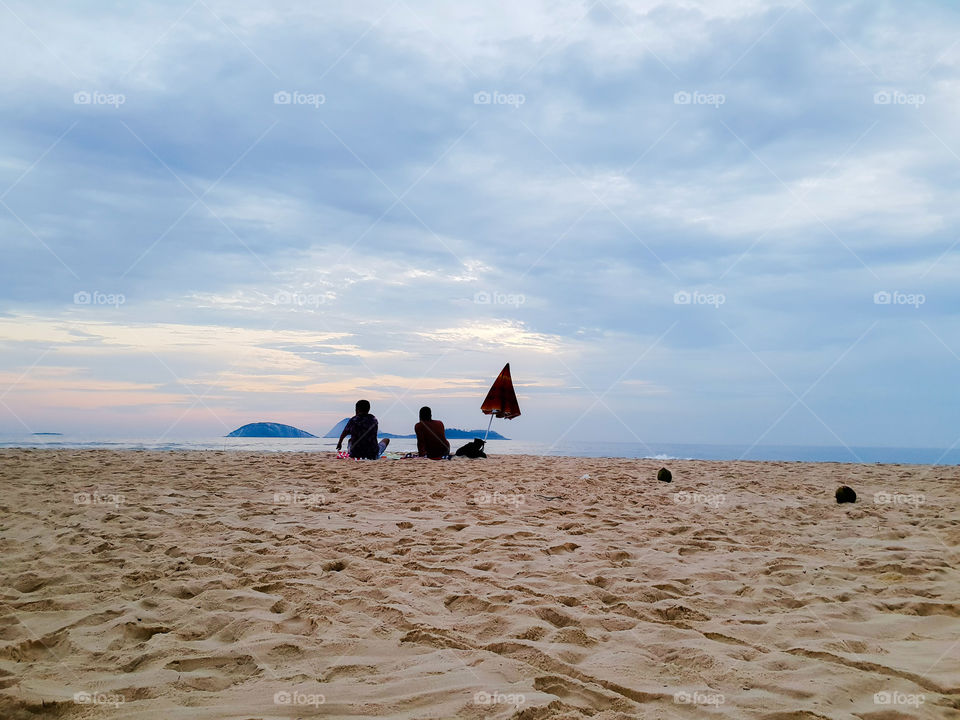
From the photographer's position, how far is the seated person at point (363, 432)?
1232 centimetres

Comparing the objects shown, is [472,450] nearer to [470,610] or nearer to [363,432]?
[363,432]

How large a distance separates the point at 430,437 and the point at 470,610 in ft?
30.2

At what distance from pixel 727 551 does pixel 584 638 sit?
248 cm

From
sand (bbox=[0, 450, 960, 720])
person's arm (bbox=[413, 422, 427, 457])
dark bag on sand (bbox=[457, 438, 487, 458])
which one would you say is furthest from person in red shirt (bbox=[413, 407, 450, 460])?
sand (bbox=[0, 450, 960, 720])

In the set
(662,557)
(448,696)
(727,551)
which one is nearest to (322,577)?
(448,696)

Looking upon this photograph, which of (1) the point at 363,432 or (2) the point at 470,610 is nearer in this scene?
(2) the point at 470,610

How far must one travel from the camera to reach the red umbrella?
1328cm

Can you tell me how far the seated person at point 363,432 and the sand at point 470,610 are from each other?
5.24 meters

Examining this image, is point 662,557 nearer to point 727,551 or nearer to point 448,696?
point 727,551

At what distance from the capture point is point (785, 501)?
7809 millimetres

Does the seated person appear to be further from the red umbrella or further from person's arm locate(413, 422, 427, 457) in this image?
the red umbrella

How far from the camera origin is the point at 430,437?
12586 millimetres

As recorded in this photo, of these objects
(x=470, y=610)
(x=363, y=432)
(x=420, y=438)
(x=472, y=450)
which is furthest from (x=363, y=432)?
(x=470, y=610)

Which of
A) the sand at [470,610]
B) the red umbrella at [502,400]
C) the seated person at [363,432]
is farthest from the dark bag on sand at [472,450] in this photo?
the sand at [470,610]
